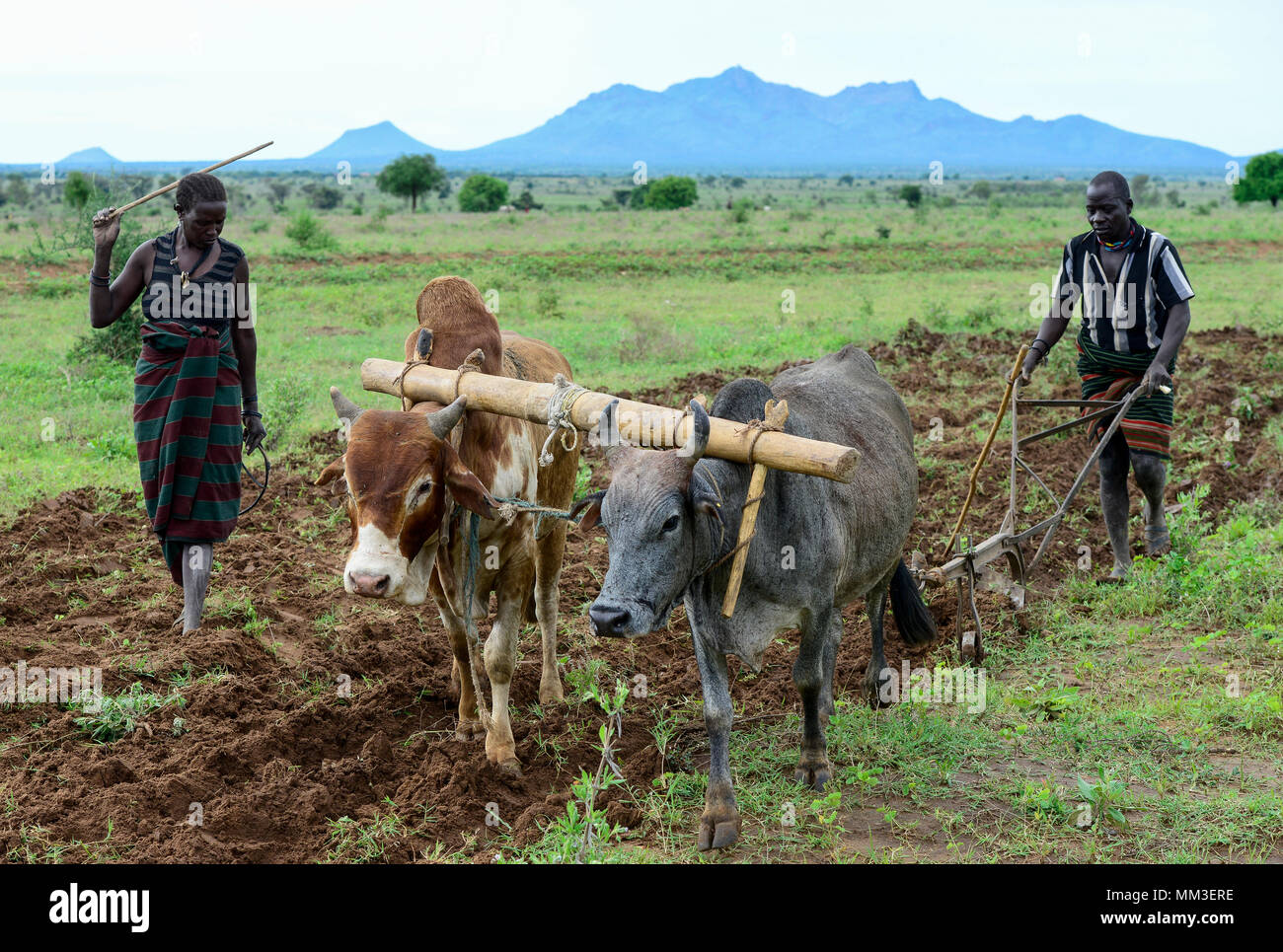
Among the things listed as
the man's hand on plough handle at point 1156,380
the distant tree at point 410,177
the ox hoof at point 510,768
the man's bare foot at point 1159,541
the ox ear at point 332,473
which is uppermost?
the distant tree at point 410,177

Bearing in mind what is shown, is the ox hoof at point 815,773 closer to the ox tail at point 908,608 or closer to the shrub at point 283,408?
the ox tail at point 908,608

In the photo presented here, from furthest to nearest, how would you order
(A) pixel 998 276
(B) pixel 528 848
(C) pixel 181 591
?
(A) pixel 998 276 < (C) pixel 181 591 < (B) pixel 528 848

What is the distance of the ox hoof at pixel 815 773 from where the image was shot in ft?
14.5

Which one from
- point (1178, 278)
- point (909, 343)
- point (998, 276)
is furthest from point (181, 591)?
point (998, 276)

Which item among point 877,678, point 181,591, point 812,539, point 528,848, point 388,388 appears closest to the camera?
point 528,848

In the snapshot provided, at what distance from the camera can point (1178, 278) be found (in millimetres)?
6184

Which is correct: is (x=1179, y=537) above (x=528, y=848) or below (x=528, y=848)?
above

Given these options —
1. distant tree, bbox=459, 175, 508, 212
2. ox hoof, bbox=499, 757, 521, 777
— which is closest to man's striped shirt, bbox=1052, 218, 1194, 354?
ox hoof, bbox=499, 757, 521, 777

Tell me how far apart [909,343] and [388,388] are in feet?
32.2

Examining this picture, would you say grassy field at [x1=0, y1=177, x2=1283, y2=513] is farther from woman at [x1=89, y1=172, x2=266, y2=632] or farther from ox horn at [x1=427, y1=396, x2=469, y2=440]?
ox horn at [x1=427, y1=396, x2=469, y2=440]

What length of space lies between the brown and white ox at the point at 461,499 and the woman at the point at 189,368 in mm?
1175

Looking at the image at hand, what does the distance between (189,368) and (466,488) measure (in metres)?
2.13

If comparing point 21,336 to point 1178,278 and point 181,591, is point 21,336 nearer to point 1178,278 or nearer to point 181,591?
point 181,591

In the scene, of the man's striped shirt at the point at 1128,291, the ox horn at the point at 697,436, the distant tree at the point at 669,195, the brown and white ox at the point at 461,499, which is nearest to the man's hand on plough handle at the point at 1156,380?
the man's striped shirt at the point at 1128,291
